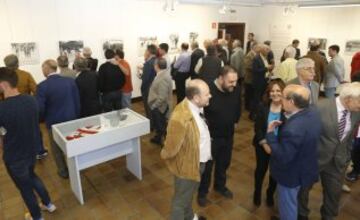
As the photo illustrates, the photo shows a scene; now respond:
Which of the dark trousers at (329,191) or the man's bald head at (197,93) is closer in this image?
the man's bald head at (197,93)

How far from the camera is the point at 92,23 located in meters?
6.43

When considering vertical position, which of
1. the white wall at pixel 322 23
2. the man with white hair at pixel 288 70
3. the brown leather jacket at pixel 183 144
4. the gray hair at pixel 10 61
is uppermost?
the white wall at pixel 322 23

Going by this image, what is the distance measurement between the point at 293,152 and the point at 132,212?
202 centimetres

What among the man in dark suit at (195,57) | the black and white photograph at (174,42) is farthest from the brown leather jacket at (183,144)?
the black and white photograph at (174,42)

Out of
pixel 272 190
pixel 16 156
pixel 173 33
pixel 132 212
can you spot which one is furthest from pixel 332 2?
pixel 16 156

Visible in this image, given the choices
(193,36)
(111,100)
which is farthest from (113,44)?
(193,36)

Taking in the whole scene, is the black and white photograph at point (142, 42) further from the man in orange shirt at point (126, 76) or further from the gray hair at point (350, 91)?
the gray hair at point (350, 91)

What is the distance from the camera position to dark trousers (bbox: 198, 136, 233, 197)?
3019mm

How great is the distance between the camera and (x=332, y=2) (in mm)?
7352

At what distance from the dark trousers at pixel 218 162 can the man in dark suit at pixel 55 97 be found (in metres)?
2.00

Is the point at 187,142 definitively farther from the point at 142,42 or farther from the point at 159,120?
the point at 142,42

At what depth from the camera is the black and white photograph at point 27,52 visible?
18.4 ft

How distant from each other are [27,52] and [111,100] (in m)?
2.46

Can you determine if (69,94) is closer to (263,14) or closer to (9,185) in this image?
(9,185)
